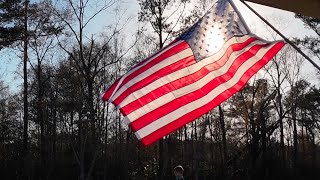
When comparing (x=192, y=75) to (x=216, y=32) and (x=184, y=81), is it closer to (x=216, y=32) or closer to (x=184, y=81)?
(x=184, y=81)

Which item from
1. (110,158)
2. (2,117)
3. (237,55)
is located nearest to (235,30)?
(237,55)

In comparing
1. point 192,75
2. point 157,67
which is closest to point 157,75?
point 157,67

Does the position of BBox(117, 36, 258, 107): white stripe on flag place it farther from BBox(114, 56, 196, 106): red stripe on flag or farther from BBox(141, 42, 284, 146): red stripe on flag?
BBox(141, 42, 284, 146): red stripe on flag

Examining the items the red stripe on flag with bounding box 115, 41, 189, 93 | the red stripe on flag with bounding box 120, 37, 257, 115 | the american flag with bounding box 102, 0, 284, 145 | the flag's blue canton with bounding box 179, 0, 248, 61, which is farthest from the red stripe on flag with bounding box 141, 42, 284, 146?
the red stripe on flag with bounding box 115, 41, 189, 93

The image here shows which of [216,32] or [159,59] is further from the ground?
[216,32]

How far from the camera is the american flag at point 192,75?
497 centimetres

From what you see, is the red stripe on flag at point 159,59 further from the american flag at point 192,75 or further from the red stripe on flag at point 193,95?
the red stripe on flag at point 193,95

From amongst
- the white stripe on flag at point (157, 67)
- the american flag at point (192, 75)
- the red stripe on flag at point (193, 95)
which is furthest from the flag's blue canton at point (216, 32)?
the red stripe on flag at point (193, 95)

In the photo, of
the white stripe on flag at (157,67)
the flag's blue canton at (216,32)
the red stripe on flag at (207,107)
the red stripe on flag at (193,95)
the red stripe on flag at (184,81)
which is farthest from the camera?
the flag's blue canton at (216,32)

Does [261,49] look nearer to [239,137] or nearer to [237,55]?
[237,55]

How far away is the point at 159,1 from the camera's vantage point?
3406 cm

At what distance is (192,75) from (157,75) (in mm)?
374

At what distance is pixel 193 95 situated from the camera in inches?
201

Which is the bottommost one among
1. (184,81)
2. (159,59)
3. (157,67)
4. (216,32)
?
(184,81)
